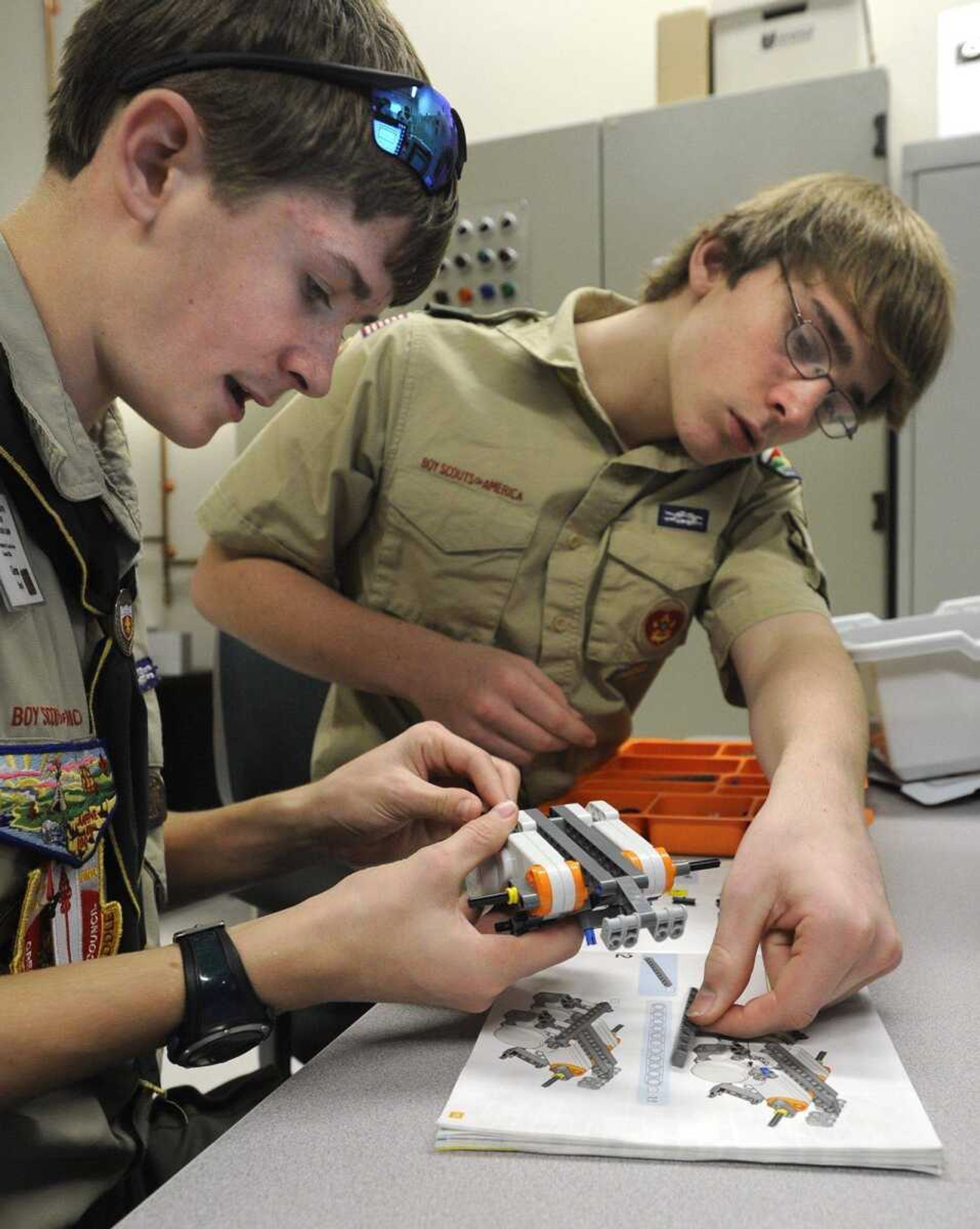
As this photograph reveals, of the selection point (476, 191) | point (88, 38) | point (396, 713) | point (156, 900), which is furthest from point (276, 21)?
point (476, 191)

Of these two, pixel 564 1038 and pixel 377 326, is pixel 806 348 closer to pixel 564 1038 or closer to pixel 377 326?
pixel 377 326

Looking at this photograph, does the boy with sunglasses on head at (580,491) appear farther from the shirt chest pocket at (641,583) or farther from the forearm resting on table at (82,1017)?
the forearm resting on table at (82,1017)

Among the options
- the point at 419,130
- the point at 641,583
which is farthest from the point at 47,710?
the point at 641,583

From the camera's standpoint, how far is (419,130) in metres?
0.76

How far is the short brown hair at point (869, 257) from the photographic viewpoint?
110 cm

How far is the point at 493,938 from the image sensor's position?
0.65m

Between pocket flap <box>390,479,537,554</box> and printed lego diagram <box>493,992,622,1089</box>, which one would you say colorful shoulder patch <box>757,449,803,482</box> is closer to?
pocket flap <box>390,479,537,554</box>

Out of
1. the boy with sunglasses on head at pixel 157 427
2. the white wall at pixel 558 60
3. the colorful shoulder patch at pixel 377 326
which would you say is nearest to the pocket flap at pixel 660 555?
the colorful shoulder patch at pixel 377 326

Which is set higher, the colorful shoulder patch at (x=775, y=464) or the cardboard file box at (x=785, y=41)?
the cardboard file box at (x=785, y=41)

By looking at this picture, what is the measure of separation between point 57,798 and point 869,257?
3.02 ft

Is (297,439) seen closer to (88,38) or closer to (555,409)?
(555,409)

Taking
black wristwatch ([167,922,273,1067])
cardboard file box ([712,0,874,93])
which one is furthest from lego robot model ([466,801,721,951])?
cardboard file box ([712,0,874,93])

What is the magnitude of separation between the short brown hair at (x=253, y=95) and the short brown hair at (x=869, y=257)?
0.53 metres

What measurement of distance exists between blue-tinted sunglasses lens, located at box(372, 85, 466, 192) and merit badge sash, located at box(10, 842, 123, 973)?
0.53 m
